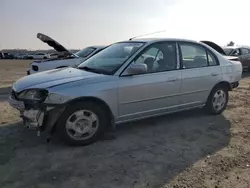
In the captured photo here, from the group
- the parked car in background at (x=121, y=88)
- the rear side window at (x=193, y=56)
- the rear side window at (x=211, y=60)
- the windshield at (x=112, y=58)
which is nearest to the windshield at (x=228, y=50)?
the parked car in background at (x=121, y=88)

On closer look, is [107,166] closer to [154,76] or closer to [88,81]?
[88,81]

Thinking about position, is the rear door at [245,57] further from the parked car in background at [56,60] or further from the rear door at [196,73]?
the rear door at [196,73]

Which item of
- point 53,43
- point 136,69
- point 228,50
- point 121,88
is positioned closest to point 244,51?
point 228,50

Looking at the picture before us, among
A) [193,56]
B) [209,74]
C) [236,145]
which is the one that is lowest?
[236,145]

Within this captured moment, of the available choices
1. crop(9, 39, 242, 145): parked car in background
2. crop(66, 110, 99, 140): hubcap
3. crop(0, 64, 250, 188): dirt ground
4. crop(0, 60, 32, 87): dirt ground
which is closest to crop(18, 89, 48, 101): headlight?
crop(9, 39, 242, 145): parked car in background

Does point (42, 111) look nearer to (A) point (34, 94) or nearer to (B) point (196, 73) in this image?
(A) point (34, 94)

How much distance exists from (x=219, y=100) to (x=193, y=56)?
1.24 m

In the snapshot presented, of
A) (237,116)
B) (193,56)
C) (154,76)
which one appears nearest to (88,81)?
(154,76)

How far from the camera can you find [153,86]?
4766 mm

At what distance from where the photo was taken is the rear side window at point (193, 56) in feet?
17.4

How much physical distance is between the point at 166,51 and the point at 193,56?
26.9 inches

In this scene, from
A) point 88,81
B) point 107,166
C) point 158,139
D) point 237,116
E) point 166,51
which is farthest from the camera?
point 237,116

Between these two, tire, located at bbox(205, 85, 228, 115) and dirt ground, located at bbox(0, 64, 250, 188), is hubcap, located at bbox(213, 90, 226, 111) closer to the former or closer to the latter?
tire, located at bbox(205, 85, 228, 115)

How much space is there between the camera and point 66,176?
330cm
